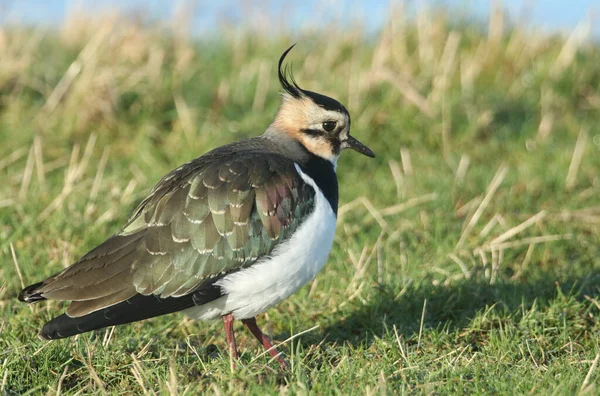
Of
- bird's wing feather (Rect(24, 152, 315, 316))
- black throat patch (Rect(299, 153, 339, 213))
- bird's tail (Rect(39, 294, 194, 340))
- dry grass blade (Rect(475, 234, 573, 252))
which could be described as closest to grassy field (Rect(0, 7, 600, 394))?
dry grass blade (Rect(475, 234, 573, 252))

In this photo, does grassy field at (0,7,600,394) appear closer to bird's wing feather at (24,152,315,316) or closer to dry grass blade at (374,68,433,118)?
dry grass blade at (374,68,433,118)

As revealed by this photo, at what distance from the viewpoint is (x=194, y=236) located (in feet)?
16.3

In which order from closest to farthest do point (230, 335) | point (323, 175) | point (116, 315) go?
point (116, 315) → point (230, 335) → point (323, 175)

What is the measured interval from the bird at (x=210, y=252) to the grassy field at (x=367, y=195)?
0.31 m

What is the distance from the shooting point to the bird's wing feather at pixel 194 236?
4.88 meters

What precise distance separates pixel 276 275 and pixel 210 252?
420 mm

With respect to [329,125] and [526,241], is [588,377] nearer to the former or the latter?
[329,125]

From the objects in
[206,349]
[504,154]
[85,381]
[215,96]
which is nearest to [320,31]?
[215,96]

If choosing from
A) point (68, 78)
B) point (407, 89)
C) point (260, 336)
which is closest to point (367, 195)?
point (407, 89)

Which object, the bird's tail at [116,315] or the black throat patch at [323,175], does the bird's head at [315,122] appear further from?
the bird's tail at [116,315]

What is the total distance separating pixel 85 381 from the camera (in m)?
4.75

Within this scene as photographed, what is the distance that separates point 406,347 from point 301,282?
2.56ft

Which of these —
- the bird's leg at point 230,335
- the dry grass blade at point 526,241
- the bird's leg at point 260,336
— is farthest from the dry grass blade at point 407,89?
the bird's leg at point 230,335

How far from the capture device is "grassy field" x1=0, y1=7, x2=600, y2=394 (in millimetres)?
4793
